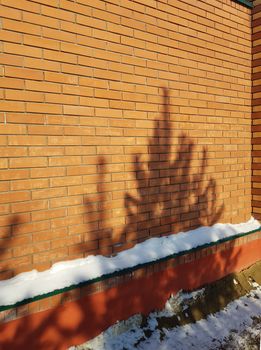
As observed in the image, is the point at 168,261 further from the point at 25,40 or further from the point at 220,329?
the point at 25,40

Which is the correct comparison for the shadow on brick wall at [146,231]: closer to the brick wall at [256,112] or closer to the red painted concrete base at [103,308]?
→ the red painted concrete base at [103,308]

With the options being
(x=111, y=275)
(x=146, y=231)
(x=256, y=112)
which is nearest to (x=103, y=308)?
(x=111, y=275)

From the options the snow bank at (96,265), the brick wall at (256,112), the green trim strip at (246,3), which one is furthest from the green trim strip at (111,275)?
the green trim strip at (246,3)

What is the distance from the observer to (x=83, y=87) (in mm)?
2863

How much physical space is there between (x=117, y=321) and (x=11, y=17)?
8.49 ft

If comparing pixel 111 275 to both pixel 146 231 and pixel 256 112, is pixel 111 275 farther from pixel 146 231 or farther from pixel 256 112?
pixel 256 112

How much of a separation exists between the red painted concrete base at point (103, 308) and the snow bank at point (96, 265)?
0.55ft

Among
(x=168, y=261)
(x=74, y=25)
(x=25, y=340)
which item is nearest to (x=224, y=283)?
(x=168, y=261)

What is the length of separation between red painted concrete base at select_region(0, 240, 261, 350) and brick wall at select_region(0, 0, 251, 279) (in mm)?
371

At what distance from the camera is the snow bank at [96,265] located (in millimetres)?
2502

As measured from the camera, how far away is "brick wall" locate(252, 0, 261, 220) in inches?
172

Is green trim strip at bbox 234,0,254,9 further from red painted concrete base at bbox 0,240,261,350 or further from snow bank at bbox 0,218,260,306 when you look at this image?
red painted concrete base at bbox 0,240,261,350

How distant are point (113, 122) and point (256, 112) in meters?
2.26

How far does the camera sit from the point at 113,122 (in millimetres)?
3074
